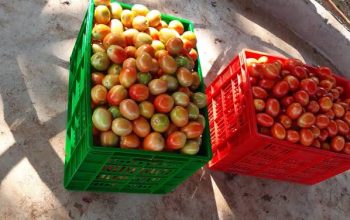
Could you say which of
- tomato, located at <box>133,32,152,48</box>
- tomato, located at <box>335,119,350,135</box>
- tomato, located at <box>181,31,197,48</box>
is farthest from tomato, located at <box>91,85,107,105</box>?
tomato, located at <box>335,119,350,135</box>

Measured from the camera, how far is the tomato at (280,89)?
3246mm

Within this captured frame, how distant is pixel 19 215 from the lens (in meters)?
2.77

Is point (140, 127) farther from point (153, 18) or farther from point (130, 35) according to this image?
point (153, 18)

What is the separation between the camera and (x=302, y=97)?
10.6 feet

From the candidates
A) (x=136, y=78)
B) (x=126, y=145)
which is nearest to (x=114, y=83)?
(x=136, y=78)

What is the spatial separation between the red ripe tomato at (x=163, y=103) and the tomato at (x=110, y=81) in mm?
280

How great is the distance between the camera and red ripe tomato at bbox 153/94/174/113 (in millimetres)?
2609

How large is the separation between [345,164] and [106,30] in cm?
215

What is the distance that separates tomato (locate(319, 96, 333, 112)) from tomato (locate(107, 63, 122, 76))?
5.37 ft

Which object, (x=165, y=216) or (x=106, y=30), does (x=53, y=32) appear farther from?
(x=165, y=216)

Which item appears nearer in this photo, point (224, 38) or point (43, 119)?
point (43, 119)

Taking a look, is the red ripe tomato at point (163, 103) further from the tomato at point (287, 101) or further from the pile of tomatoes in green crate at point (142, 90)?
the tomato at point (287, 101)

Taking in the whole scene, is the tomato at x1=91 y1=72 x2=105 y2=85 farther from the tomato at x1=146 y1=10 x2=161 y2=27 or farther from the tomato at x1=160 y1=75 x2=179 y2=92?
the tomato at x1=146 y1=10 x2=161 y2=27

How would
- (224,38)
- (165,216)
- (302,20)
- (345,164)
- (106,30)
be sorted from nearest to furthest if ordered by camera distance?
(106,30)
(165,216)
(345,164)
(224,38)
(302,20)
